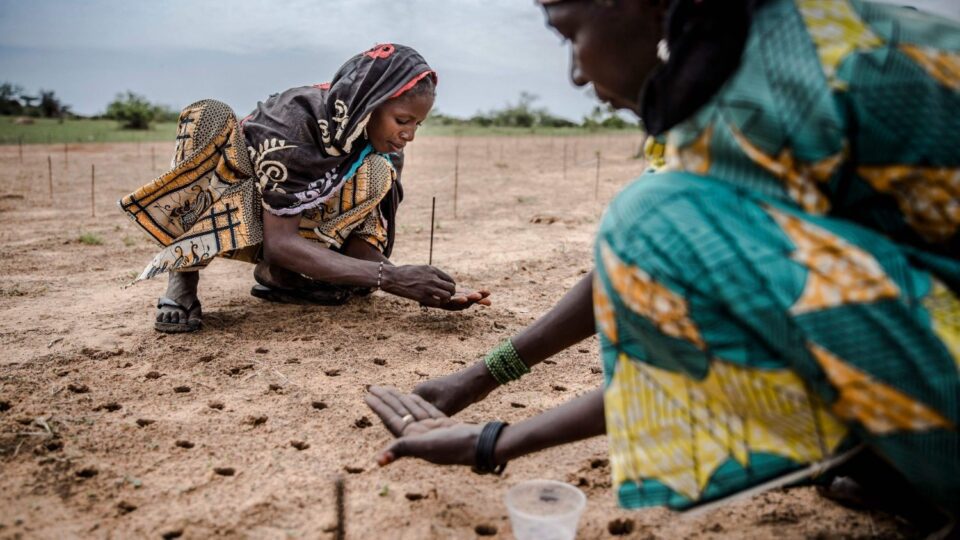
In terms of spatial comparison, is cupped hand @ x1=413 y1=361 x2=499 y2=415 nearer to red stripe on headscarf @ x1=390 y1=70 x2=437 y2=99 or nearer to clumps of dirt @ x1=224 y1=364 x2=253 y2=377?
clumps of dirt @ x1=224 y1=364 x2=253 y2=377

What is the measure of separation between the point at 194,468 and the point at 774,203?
5.52 ft

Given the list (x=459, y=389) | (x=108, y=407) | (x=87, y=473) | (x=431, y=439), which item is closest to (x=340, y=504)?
(x=431, y=439)

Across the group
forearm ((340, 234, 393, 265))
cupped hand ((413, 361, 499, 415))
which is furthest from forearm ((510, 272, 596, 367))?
forearm ((340, 234, 393, 265))

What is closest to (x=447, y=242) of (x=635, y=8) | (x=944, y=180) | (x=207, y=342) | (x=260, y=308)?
(x=260, y=308)

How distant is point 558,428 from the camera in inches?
61.8

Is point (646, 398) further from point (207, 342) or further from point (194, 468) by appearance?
point (207, 342)

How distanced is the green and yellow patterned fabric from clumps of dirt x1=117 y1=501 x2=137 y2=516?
52.5 inches

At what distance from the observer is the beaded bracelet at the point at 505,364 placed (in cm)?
208

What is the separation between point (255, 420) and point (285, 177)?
3.66ft

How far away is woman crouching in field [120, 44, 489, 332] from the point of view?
3029mm

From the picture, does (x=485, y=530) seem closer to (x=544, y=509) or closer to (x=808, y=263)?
(x=544, y=509)

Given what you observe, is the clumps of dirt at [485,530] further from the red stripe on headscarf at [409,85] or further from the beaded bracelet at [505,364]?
the red stripe on headscarf at [409,85]

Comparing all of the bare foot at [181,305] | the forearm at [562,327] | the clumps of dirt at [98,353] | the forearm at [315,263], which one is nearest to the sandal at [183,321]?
the bare foot at [181,305]

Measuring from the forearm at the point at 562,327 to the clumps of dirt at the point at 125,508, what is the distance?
42.5 inches
